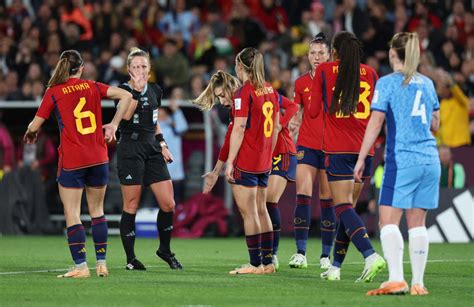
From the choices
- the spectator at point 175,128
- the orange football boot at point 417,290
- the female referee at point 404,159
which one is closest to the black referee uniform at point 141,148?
the female referee at point 404,159

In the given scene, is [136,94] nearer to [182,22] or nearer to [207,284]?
[207,284]

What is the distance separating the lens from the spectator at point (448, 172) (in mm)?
19797

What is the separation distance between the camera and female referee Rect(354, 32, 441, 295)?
10000 millimetres

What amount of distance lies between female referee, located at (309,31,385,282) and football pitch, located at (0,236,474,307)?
14.9 inches

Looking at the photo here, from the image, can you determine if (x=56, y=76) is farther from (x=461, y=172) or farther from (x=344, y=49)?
(x=461, y=172)

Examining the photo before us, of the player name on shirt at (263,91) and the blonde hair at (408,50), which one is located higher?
the blonde hair at (408,50)

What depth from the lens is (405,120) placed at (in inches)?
396

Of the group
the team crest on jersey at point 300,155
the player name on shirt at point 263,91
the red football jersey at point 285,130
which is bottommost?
the team crest on jersey at point 300,155

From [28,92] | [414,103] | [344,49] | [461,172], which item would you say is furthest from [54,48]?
[414,103]

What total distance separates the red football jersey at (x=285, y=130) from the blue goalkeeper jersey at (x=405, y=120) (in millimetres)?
3428

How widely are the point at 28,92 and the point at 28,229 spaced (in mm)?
2603

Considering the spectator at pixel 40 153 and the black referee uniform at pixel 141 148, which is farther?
the spectator at pixel 40 153

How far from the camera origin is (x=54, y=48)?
2395cm

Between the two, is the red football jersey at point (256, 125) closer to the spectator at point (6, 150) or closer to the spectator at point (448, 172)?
the spectator at point (448, 172)
